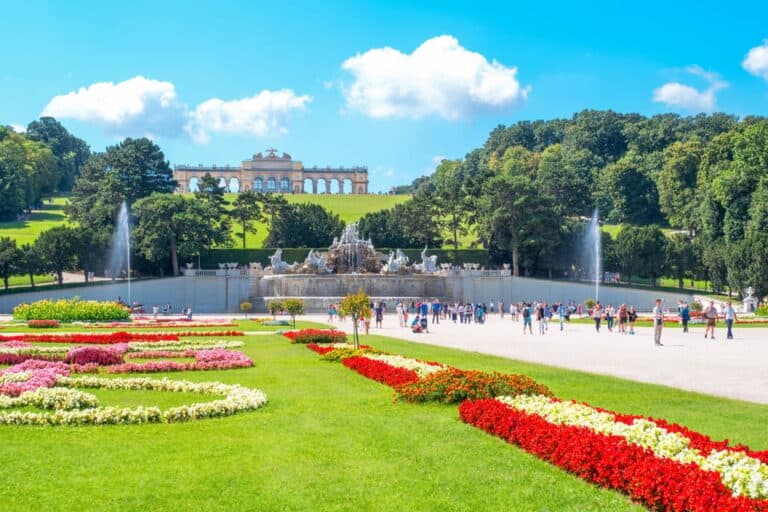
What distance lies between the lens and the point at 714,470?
7363 mm

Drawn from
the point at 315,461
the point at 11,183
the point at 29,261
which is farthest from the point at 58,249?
the point at 315,461

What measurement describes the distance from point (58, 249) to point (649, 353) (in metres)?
49.4

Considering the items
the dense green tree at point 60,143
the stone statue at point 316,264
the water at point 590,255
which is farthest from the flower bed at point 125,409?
the dense green tree at point 60,143

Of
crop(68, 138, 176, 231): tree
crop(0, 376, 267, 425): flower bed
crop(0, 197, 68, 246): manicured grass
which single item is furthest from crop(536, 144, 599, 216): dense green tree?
crop(0, 376, 267, 425): flower bed

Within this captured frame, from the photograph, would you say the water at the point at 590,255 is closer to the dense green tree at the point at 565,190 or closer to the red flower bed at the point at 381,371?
the dense green tree at the point at 565,190

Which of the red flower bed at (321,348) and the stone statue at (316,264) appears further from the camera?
the stone statue at (316,264)

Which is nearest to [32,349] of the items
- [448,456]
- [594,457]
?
[448,456]

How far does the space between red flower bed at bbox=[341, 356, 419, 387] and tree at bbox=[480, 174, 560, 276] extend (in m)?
51.1

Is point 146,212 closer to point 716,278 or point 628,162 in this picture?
point 716,278

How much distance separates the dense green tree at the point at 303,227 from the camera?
257 feet

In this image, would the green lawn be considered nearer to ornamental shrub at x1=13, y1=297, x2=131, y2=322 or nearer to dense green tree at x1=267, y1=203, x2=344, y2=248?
ornamental shrub at x1=13, y1=297, x2=131, y2=322

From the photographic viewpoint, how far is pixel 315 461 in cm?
900

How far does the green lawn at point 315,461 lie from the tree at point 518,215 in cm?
5540

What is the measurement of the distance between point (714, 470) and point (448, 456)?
9.29 ft
